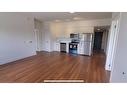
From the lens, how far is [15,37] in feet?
15.3

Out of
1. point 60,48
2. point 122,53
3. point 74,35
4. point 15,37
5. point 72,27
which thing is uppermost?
point 72,27

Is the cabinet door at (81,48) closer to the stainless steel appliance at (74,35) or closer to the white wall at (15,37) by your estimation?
the stainless steel appliance at (74,35)

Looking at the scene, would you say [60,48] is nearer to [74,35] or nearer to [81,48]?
[74,35]

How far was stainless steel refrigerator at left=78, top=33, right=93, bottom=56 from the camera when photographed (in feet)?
20.5

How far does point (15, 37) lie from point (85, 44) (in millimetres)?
4390

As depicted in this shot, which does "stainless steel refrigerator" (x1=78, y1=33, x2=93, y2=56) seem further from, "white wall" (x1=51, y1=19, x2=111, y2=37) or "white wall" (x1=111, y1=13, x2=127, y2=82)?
"white wall" (x1=111, y1=13, x2=127, y2=82)

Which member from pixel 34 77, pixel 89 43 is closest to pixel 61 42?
pixel 89 43

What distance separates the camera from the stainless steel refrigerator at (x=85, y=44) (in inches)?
247

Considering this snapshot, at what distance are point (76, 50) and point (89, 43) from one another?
3.63 feet

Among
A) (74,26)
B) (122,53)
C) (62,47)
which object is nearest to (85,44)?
(74,26)

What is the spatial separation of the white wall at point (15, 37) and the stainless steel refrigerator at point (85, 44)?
337 centimetres

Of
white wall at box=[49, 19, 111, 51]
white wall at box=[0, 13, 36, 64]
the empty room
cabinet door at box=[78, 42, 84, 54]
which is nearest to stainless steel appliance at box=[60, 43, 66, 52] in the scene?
the empty room

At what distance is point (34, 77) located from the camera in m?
3.01
